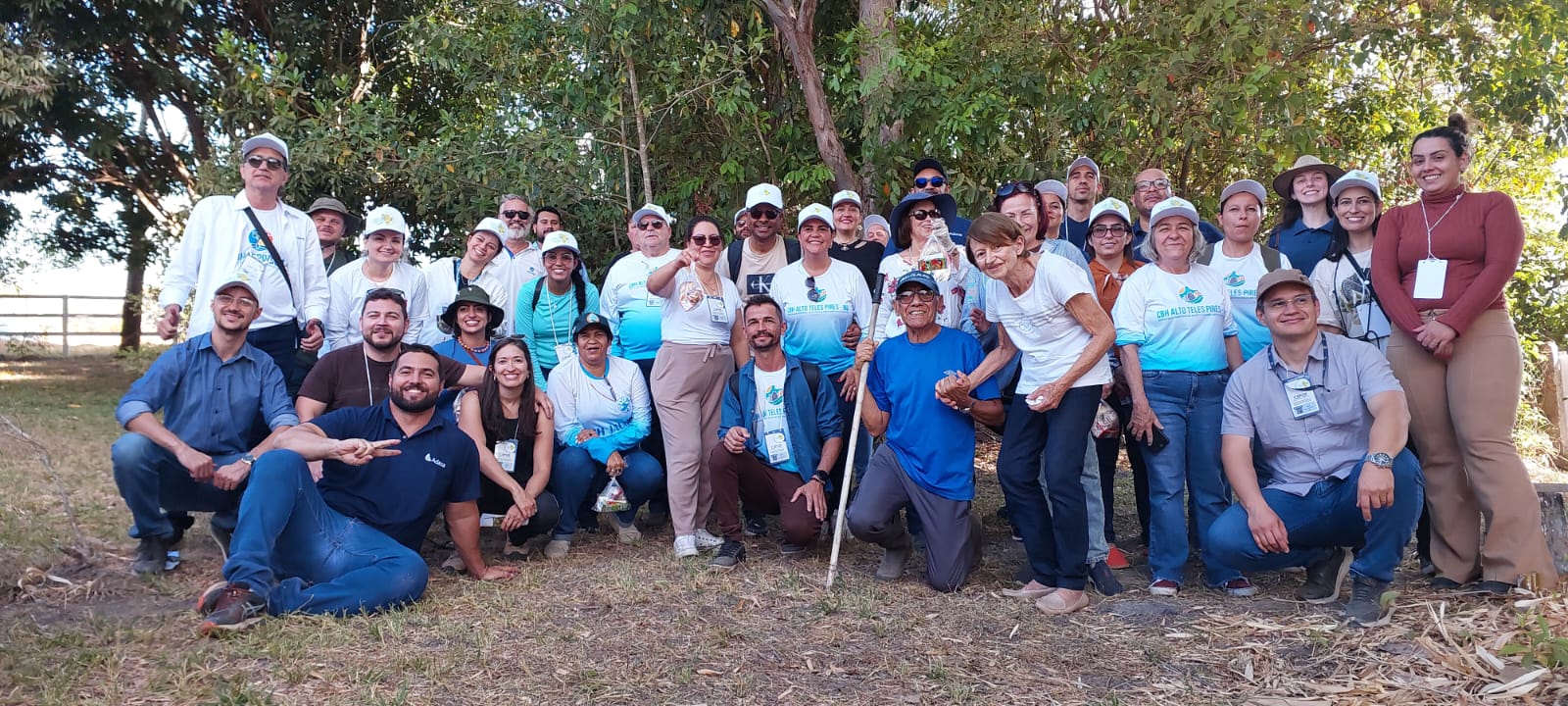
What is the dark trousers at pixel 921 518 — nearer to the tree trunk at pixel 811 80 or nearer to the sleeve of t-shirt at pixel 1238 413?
the sleeve of t-shirt at pixel 1238 413

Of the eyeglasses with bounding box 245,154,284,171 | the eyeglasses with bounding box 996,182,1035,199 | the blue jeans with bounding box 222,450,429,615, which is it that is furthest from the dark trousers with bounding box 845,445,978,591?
the eyeglasses with bounding box 245,154,284,171

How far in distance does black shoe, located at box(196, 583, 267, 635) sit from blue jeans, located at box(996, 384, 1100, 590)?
306cm

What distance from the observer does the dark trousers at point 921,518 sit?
5.18 meters

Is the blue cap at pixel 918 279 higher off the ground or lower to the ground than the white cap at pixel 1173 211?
lower

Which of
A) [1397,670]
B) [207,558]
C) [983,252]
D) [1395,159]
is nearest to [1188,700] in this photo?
[1397,670]

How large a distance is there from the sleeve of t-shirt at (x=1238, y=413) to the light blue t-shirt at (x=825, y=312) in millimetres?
1931

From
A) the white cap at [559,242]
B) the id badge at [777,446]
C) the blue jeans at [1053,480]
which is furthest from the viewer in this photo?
the white cap at [559,242]

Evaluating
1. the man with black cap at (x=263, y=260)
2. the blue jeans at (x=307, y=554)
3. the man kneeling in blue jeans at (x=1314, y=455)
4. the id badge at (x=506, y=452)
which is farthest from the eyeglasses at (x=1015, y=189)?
the man with black cap at (x=263, y=260)

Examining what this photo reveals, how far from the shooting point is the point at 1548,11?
7.66 meters

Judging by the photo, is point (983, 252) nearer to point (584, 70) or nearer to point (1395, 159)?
point (584, 70)

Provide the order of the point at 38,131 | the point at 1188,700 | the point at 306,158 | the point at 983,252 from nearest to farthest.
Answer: the point at 1188,700, the point at 983,252, the point at 306,158, the point at 38,131

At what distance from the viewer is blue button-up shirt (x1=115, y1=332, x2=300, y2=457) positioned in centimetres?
531

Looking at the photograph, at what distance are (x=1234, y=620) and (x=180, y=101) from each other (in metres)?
14.6

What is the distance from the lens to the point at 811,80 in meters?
8.83
